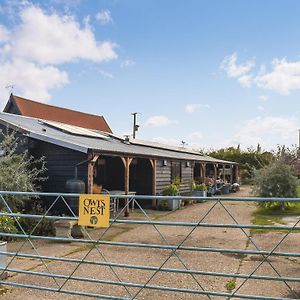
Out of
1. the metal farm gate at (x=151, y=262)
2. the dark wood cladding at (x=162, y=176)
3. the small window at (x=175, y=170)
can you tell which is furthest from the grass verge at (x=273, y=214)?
the small window at (x=175, y=170)

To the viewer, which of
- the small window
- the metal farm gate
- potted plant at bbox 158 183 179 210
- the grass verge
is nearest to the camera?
the metal farm gate

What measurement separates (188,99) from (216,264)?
931 cm

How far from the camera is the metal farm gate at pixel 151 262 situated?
3807 mm

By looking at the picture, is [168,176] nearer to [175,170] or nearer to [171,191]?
[175,170]

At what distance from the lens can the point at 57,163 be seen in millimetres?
11859

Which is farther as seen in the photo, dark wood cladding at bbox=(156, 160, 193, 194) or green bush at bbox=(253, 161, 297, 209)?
dark wood cladding at bbox=(156, 160, 193, 194)

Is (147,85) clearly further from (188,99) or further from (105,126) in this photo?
(105,126)

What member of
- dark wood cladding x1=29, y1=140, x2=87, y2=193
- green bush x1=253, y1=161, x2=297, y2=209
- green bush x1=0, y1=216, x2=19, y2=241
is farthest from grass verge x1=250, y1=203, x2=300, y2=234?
green bush x1=0, y1=216, x2=19, y2=241

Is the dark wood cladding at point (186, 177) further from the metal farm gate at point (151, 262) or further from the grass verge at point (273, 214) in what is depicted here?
the metal farm gate at point (151, 262)

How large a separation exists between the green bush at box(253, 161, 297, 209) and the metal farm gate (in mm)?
4329

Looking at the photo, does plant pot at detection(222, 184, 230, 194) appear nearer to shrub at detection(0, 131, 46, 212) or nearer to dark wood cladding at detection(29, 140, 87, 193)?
dark wood cladding at detection(29, 140, 87, 193)

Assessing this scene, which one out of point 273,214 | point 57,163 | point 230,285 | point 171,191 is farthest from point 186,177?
point 230,285

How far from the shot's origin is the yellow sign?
13.2ft

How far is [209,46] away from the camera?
10.4 meters
